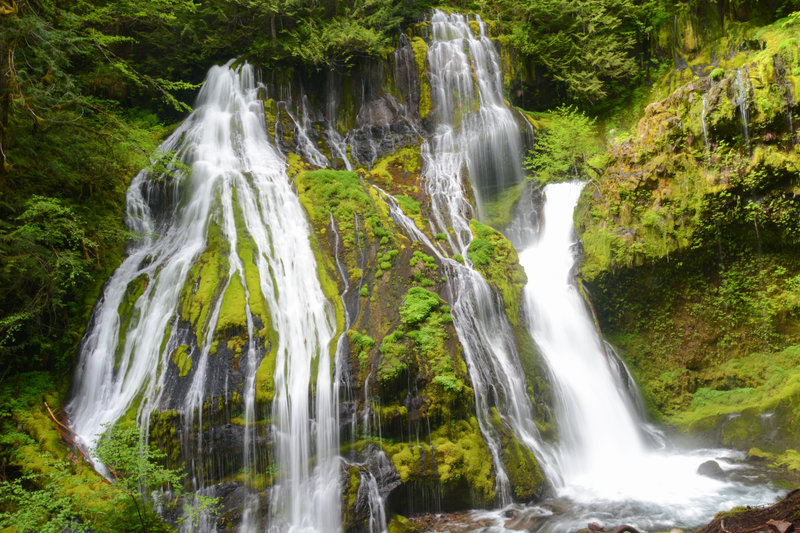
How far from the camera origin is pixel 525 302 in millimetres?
10531

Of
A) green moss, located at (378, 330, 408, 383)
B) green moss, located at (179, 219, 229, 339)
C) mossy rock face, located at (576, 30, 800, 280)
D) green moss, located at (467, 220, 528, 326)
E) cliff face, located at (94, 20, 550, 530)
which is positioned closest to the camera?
cliff face, located at (94, 20, 550, 530)

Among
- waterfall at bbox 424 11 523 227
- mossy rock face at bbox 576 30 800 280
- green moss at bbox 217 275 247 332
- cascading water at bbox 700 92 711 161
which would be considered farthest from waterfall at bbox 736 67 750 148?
green moss at bbox 217 275 247 332

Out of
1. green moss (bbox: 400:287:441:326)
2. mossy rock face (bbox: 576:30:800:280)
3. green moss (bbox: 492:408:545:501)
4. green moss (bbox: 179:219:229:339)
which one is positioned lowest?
green moss (bbox: 492:408:545:501)

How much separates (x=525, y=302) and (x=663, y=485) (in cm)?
469

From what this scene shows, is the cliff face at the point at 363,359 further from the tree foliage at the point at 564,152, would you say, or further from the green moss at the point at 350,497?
the tree foliage at the point at 564,152

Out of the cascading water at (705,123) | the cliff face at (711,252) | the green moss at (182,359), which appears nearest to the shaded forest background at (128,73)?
the green moss at (182,359)

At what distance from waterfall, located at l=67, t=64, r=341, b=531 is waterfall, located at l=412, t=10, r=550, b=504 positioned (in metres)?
2.94

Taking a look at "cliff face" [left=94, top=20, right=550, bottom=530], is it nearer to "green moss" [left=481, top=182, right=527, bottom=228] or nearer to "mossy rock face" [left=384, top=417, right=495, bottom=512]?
"mossy rock face" [left=384, top=417, right=495, bottom=512]

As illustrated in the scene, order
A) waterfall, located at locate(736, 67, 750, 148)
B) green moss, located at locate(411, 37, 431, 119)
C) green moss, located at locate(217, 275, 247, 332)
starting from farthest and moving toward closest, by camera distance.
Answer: green moss, located at locate(411, 37, 431, 119)
waterfall, located at locate(736, 67, 750, 148)
green moss, located at locate(217, 275, 247, 332)

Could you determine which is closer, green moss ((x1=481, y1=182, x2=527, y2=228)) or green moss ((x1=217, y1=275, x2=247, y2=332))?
green moss ((x1=217, y1=275, x2=247, y2=332))

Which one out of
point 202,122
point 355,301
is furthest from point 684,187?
point 202,122

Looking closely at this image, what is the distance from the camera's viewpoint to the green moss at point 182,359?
24.4 ft

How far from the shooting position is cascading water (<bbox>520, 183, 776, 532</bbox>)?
6.84 metres

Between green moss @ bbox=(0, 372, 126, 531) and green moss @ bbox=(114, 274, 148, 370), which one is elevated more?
green moss @ bbox=(114, 274, 148, 370)
